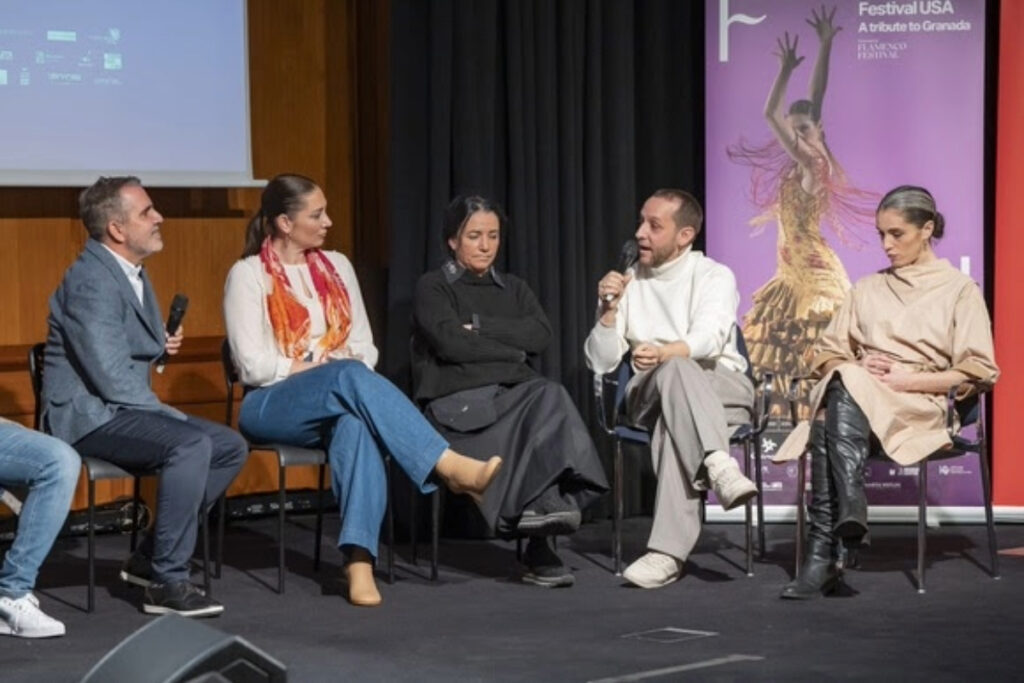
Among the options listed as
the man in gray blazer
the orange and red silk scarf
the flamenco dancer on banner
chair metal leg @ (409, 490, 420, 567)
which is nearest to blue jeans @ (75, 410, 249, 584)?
the man in gray blazer

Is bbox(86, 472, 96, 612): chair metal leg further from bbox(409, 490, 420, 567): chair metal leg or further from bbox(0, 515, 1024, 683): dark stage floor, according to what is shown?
bbox(409, 490, 420, 567): chair metal leg

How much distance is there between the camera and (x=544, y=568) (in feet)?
18.0

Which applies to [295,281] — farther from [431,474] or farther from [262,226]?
[431,474]

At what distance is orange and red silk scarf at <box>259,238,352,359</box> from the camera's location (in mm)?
5613

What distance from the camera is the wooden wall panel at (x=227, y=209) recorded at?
6199 millimetres

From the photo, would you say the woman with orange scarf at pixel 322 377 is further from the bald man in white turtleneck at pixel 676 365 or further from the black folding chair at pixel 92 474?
the bald man in white turtleneck at pixel 676 365

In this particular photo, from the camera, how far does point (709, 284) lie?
5801 mm

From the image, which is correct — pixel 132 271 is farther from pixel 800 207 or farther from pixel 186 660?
pixel 186 660

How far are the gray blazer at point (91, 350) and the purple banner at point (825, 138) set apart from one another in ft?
7.28

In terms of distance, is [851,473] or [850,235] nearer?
[851,473]

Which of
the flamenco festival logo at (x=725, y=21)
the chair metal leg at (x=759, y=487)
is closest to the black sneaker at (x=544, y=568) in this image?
the chair metal leg at (x=759, y=487)

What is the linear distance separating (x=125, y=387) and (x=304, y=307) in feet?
2.27

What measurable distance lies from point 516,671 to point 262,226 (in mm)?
1879

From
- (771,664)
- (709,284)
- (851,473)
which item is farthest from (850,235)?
(771,664)
